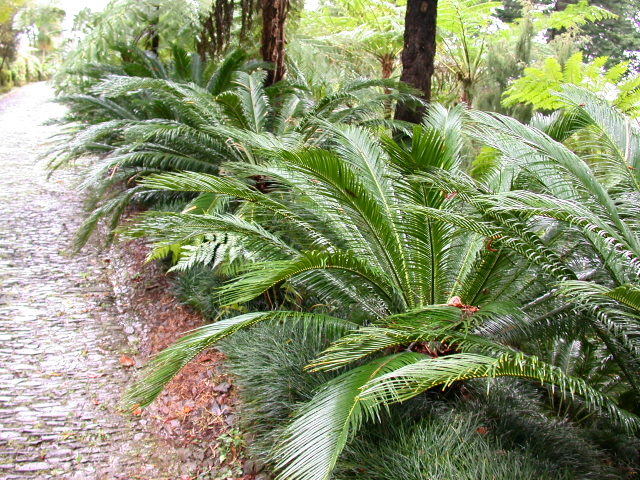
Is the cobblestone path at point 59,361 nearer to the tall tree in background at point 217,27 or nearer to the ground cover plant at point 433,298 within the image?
the ground cover plant at point 433,298

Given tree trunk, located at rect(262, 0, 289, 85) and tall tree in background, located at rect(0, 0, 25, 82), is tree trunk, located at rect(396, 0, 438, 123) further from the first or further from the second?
tall tree in background, located at rect(0, 0, 25, 82)

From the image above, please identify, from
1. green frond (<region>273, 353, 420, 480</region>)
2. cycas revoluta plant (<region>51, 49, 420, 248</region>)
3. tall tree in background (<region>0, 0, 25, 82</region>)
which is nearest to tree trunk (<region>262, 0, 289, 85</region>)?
cycas revoluta plant (<region>51, 49, 420, 248</region>)

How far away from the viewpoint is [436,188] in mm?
2676

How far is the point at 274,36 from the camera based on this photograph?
19.8 ft

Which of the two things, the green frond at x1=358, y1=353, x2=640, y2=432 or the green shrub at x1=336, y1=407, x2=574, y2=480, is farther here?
the green shrub at x1=336, y1=407, x2=574, y2=480

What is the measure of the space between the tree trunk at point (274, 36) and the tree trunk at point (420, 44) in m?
1.44

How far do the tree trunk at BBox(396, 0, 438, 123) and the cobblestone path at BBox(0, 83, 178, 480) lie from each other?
3669 millimetres

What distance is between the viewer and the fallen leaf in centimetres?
385

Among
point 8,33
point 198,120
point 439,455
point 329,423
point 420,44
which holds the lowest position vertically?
point 439,455

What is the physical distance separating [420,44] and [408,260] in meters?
3.36

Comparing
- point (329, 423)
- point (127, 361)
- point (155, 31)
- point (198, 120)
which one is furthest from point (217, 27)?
point (329, 423)

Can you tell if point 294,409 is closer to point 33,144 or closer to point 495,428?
point 495,428

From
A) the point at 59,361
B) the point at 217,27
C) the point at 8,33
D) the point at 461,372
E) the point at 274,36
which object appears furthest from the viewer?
the point at 8,33

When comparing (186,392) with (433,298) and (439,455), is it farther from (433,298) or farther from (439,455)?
(439,455)
